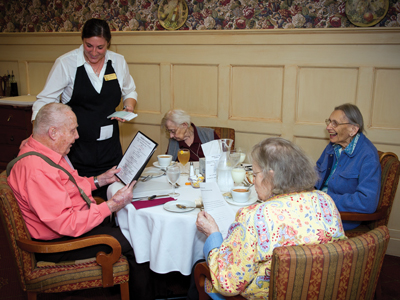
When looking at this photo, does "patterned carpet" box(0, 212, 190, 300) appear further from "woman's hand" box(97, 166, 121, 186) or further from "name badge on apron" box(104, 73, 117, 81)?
"name badge on apron" box(104, 73, 117, 81)

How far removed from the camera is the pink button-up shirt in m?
1.75

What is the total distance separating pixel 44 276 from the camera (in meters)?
1.84

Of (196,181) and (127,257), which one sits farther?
(196,181)

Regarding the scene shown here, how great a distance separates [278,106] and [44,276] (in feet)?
8.47

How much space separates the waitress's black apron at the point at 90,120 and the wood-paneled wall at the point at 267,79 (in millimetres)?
1048

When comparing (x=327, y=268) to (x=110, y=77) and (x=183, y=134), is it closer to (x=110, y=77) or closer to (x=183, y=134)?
(x=183, y=134)

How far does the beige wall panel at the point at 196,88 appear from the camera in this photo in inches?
148

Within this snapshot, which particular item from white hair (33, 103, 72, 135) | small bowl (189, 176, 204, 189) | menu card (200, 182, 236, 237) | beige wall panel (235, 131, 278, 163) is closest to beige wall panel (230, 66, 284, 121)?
beige wall panel (235, 131, 278, 163)

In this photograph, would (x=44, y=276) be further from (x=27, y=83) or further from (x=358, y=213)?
(x=27, y=83)

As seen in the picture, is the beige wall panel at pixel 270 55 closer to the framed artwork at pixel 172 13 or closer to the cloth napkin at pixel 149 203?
the framed artwork at pixel 172 13

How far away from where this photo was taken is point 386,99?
3.15 m

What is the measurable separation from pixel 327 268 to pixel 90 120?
2.23 m

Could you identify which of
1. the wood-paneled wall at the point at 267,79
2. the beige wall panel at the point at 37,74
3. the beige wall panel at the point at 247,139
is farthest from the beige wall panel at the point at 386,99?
the beige wall panel at the point at 37,74

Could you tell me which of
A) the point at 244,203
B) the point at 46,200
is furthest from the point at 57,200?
the point at 244,203
